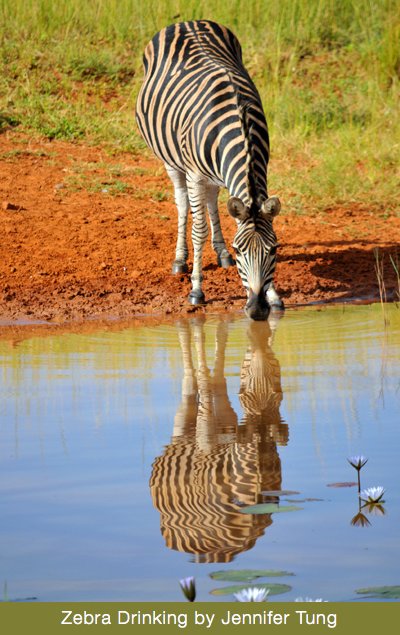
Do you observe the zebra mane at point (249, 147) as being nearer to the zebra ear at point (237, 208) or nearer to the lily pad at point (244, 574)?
the zebra ear at point (237, 208)

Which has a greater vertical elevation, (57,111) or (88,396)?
(57,111)

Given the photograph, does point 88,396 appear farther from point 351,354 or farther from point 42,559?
point 42,559

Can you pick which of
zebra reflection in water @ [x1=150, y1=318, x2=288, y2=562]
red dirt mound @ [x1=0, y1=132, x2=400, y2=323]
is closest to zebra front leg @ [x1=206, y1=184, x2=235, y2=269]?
red dirt mound @ [x1=0, y1=132, x2=400, y2=323]

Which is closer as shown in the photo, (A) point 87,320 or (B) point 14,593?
(B) point 14,593

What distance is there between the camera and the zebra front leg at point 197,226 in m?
8.46

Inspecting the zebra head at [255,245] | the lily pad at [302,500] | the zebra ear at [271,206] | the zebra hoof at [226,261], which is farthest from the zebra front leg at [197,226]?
the lily pad at [302,500]

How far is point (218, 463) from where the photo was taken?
432 cm

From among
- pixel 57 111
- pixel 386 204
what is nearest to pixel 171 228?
pixel 386 204

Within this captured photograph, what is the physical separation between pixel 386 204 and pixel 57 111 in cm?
421

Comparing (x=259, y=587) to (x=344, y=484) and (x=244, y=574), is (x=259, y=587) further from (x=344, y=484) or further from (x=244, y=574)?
(x=344, y=484)

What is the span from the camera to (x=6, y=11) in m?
15.1

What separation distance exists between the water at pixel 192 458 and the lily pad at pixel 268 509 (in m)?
0.02

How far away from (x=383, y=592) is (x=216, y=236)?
671 centimetres

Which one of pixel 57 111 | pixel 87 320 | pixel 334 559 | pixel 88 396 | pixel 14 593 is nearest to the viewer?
pixel 14 593
